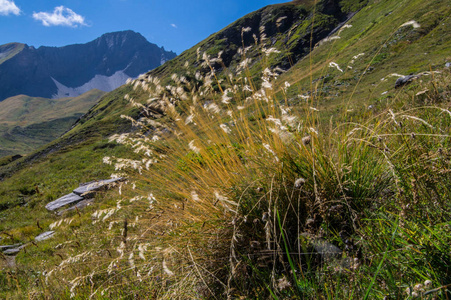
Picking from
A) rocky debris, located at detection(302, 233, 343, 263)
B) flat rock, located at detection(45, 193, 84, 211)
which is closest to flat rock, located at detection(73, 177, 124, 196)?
flat rock, located at detection(45, 193, 84, 211)

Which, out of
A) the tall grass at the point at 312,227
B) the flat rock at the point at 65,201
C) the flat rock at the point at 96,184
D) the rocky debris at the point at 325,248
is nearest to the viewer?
the tall grass at the point at 312,227

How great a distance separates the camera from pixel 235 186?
2.20m

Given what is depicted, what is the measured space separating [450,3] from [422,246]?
31.8 meters

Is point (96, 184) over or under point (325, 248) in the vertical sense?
over

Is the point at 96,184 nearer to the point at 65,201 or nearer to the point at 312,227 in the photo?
the point at 312,227

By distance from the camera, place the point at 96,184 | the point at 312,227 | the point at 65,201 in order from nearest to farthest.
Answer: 1. the point at 312,227
2. the point at 96,184
3. the point at 65,201

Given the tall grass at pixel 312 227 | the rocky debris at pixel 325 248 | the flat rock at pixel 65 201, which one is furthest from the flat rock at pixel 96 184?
the rocky debris at pixel 325 248

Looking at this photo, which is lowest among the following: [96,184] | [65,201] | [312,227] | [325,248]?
[325,248]

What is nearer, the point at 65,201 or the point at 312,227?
the point at 312,227

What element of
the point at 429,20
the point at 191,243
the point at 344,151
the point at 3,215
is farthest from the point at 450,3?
the point at 3,215

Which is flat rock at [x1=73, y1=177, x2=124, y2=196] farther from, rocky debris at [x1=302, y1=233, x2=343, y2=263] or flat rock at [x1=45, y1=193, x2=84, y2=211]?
rocky debris at [x1=302, y1=233, x2=343, y2=263]

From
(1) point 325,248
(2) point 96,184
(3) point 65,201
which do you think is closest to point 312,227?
(1) point 325,248

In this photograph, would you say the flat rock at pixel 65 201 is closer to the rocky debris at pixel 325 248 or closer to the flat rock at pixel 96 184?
the flat rock at pixel 96 184

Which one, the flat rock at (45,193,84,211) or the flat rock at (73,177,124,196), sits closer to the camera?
the flat rock at (73,177,124,196)
